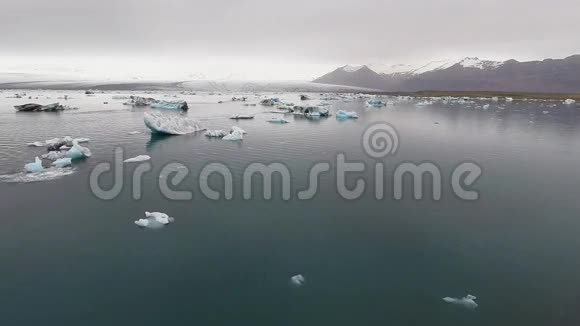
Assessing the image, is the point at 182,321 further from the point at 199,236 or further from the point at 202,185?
the point at 202,185

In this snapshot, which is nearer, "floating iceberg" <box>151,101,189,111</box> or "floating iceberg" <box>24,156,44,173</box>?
"floating iceberg" <box>24,156,44,173</box>

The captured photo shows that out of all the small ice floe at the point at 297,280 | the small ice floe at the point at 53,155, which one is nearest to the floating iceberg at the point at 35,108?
the small ice floe at the point at 53,155

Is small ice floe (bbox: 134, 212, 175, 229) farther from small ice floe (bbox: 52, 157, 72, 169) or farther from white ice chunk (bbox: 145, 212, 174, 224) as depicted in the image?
small ice floe (bbox: 52, 157, 72, 169)

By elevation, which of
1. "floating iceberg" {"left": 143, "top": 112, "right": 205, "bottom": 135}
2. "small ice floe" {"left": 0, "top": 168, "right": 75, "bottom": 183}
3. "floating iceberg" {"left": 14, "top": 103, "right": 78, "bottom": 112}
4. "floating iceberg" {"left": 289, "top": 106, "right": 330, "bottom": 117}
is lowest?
"small ice floe" {"left": 0, "top": 168, "right": 75, "bottom": 183}

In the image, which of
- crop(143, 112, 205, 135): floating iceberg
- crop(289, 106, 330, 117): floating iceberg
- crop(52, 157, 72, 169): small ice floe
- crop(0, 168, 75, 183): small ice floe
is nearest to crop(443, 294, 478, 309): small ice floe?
crop(0, 168, 75, 183): small ice floe

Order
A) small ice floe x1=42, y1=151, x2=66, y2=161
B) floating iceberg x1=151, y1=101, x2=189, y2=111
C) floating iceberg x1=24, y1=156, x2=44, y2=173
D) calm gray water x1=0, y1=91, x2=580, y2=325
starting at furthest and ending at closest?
floating iceberg x1=151, y1=101, x2=189, y2=111 → small ice floe x1=42, y1=151, x2=66, y2=161 → floating iceberg x1=24, y1=156, x2=44, y2=173 → calm gray water x1=0, y1=91, x2=580, y2=325

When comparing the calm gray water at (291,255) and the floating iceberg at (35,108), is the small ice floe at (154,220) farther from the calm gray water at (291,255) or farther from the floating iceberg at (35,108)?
the floating iceberg at (35,108)

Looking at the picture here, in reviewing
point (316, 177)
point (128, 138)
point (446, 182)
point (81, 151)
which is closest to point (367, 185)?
point (316, 177)
